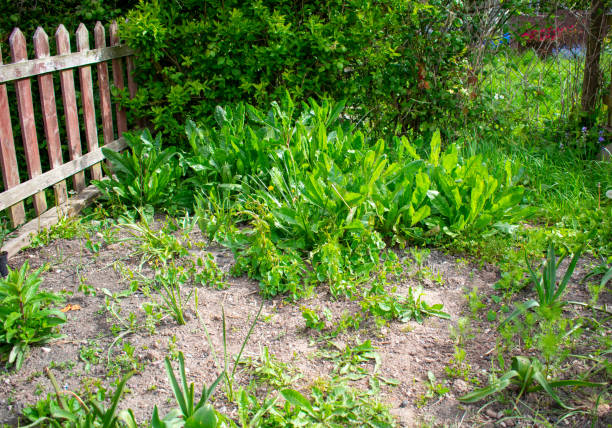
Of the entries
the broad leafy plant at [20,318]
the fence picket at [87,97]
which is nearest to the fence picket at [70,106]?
the fence picket at [87,97]

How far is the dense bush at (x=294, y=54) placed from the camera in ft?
15.7

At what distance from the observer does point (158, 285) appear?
10.2 feet

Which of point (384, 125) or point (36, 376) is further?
point (384, 125)

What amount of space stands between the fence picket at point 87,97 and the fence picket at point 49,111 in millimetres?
341

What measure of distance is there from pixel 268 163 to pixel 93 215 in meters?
1.38

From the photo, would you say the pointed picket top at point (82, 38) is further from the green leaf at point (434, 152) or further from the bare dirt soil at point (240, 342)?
the green leaf at point (434, 152)

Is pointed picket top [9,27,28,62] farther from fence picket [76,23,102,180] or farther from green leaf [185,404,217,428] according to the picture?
green leaf [185,404,217,428]

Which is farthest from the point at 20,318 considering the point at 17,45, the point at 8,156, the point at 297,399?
the point at 17,45

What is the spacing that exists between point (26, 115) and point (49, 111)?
0.76ft

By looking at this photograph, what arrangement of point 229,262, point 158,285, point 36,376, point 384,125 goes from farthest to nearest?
point 384,125, point 229,262, point 158,285, point 36,376

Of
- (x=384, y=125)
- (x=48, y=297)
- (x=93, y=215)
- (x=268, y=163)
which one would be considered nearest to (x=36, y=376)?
(x=48, y=297)

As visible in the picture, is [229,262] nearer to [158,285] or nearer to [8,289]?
[158,285]

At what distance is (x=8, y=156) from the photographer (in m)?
3.69

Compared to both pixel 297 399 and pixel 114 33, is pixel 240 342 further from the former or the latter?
pixel 114 33
